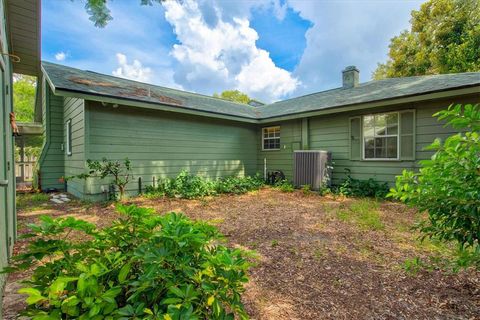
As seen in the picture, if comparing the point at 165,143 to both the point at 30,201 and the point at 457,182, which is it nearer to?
the point at 30,201

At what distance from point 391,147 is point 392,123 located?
Answer: 665 millimetres

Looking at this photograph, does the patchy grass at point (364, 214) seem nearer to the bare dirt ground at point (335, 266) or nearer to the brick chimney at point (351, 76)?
the bare dirt ground at point (335, 266)

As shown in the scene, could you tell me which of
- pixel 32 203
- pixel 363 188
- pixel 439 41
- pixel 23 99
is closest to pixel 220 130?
pixel 363 188

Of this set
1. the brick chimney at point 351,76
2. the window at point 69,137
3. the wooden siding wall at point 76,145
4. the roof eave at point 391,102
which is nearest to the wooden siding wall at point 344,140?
the roof eave at point 391,102

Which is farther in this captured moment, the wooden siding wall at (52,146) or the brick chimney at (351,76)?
the brick chimney at (351,76)

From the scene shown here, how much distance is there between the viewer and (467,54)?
13.9 m

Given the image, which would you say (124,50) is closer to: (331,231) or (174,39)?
(174,39)

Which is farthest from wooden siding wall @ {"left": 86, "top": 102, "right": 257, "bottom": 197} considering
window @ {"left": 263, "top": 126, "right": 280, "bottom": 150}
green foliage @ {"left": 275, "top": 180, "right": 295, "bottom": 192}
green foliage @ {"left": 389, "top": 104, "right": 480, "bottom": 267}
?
green foliage @ {"left": 389, "top": 104, "right": 480, "bottom": 267}

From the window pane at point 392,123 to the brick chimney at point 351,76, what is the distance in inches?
133

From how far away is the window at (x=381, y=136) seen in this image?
6625 millimetres

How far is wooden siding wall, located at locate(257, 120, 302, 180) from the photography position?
8.85 m

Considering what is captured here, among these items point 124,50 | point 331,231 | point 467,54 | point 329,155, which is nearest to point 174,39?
point 124,50

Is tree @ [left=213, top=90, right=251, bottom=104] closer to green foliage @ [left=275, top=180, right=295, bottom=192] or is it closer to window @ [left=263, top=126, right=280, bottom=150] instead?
window @ [left=263, top=126, right=280, bottom=150]

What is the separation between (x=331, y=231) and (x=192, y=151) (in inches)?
213
